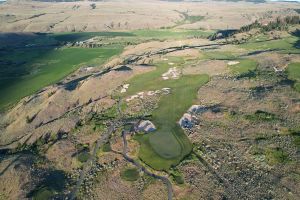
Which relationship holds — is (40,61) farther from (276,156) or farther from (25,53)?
(276,156)

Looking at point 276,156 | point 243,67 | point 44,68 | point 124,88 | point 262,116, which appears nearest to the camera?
point 276,156

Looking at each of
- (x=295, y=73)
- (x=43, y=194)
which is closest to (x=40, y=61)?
(x=295, y=73)

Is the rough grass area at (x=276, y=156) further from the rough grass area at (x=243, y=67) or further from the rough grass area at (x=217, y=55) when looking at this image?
the rough grass area at (x=217, y=55)

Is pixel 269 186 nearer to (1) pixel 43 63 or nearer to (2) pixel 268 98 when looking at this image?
(2) pixel 268 98

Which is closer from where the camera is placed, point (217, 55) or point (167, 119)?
point (167, 119)

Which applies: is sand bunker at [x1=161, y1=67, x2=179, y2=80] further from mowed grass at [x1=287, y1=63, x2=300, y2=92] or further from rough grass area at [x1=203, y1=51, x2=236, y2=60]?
mowed grass at [x1=287, y1=63, x2=300, y2=92]

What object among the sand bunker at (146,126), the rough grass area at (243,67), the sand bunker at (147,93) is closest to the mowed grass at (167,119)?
the sand bunker at (146,126)

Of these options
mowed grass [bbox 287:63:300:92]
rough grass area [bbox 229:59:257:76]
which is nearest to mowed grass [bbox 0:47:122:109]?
rough grass area [bbox 229:59:257:76]
